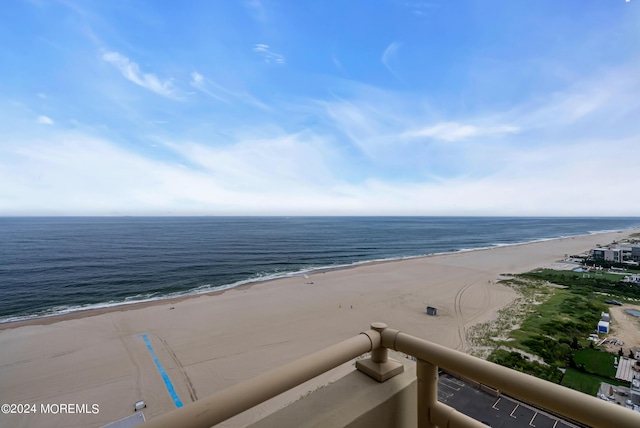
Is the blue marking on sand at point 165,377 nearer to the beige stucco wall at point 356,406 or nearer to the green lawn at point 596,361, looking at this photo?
the beige stucco wall at point 356,406

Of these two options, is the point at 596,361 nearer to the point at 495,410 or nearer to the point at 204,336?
the point at 495,410

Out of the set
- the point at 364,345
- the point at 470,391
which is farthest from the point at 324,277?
the point at 364,345

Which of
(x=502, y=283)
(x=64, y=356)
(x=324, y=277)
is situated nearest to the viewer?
(x=64, y=356)

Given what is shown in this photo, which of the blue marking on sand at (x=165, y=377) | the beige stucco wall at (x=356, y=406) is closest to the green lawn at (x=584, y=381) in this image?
the beige stucco wall at (x=356, y=406)

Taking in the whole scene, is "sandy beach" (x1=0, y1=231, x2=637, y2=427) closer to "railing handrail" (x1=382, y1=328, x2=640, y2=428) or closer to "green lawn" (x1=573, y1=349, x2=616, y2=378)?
"green lawn" (x1=573, y1=349, x2=616, y2=378)

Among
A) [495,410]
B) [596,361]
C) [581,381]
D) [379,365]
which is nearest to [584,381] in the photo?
[581,381]

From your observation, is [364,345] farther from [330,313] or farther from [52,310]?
[52,310]
